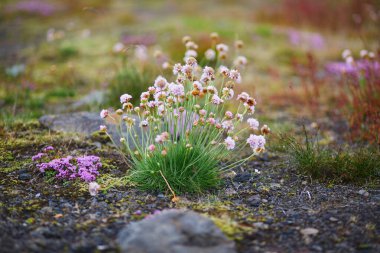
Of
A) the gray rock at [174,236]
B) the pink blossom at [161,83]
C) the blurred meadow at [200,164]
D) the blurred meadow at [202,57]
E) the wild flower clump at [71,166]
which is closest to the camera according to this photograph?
the gray rock at [174,236]

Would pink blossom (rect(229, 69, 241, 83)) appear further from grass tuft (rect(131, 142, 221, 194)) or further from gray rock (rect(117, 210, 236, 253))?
gray rock (rect(117, 210, 236, 253))

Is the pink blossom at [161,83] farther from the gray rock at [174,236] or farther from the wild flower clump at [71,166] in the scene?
the gray rock at [174,236]

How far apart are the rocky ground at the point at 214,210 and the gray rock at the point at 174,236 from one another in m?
0.16

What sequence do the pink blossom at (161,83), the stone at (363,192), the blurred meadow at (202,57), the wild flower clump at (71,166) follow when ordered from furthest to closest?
the blurred meadow at (202,57)
the wild flower clump at (71,166)
the stone at (363,192)
the pink blossom at (161,83)

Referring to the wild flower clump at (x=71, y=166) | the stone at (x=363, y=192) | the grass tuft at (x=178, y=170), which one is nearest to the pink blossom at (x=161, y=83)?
the grass tuft at (x=178, y=170)

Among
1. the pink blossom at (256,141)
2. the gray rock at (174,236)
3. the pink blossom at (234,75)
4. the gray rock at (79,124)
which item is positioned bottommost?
the gray rock at (79,124)

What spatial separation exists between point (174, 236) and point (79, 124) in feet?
9.36

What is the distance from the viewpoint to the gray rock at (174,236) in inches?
106

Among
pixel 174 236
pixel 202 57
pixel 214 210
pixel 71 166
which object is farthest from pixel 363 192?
pixel 202 57

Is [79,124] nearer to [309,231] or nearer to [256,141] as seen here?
[256,141]

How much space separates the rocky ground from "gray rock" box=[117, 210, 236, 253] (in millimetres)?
155

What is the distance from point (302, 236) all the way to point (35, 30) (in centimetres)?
1181

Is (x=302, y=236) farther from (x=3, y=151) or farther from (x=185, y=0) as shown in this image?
(x=185, y=0)

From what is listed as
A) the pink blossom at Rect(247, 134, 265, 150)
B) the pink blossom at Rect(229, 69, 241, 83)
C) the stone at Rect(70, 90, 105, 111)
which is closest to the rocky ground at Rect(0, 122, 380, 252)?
the pink blossom at Rect(247, 134, 265, 150)
